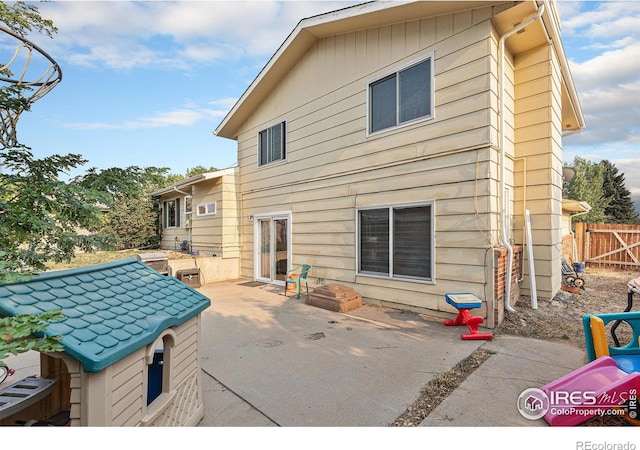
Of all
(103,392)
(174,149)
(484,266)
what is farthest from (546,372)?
(174,149)

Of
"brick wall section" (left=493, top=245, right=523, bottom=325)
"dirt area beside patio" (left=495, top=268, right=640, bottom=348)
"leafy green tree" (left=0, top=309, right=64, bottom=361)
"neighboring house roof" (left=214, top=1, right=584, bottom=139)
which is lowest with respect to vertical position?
"dirt area beside patio" (left=495, top=268, right=640, bottom=348)

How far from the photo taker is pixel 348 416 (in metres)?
2.64

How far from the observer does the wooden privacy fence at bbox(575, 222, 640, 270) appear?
1049 cm

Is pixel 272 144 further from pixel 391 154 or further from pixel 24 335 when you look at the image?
pixel 24 335

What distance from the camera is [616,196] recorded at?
2617cm

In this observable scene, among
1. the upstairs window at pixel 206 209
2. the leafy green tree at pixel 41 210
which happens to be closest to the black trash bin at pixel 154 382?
the leafy green tree at pixel 41 210

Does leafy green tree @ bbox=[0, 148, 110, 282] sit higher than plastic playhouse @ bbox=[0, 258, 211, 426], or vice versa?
leafy green tree @ bbox=[0, 148, 110, 282]

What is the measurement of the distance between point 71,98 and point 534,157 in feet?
25.7

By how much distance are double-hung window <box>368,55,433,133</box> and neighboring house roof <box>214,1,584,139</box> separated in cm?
89

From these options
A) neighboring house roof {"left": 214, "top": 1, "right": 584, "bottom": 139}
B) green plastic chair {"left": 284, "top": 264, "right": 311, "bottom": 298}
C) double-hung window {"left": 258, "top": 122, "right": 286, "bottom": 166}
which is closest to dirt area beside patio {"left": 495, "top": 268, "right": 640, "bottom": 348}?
green plastic chair {"left": 284, "top": 264, "right": 311, "bottom": 298}

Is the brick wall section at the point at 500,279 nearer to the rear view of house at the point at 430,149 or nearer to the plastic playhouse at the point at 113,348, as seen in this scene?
the rear view of house at the point at 430,149

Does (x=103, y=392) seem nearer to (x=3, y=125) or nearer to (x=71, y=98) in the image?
(x=3, y=125)

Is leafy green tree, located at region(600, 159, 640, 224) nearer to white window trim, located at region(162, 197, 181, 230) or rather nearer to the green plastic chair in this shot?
the green plastic chair
